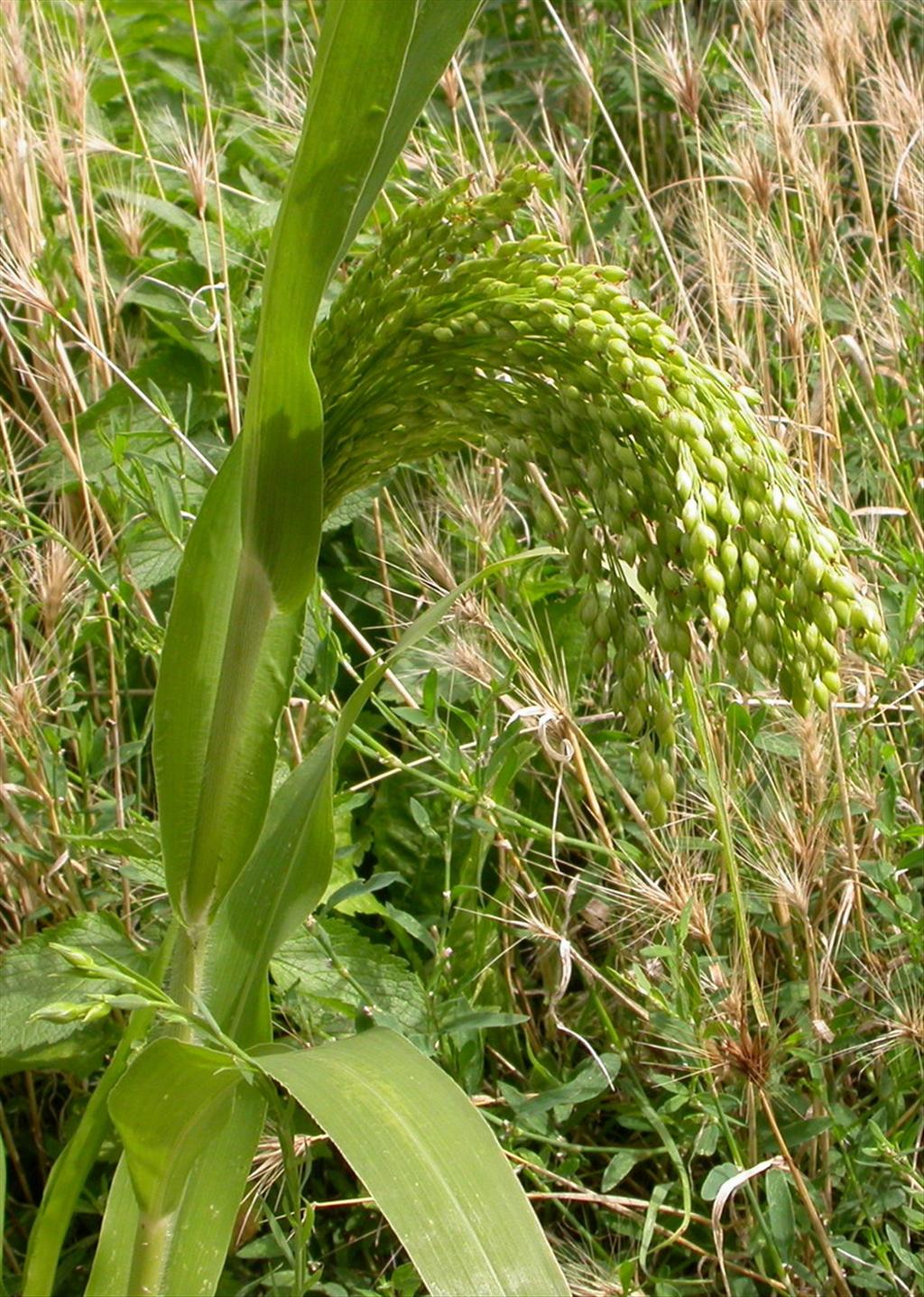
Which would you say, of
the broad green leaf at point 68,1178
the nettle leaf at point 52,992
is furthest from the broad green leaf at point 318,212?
the nettle leaf at point 52,992

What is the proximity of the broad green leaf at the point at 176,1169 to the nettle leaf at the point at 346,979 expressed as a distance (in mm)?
250

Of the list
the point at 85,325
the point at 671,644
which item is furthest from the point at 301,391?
the point at 85,325

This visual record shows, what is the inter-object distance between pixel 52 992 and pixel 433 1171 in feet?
2.41

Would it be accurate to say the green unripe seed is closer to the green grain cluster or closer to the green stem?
the green grain cluster

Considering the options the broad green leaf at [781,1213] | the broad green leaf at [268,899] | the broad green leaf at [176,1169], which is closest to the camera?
the broad green leaf at [176,1169]

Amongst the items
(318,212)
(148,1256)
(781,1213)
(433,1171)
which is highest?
(318,212)

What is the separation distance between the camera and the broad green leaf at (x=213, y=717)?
118cm

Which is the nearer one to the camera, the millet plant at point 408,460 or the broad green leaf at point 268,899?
the millet plant at point 408,460

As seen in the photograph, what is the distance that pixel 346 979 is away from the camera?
61.8 inches

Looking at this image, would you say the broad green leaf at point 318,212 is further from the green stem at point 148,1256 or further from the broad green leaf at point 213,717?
the green stem at point 148,1256

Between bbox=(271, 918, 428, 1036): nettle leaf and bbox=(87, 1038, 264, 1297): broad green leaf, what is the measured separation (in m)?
0.25

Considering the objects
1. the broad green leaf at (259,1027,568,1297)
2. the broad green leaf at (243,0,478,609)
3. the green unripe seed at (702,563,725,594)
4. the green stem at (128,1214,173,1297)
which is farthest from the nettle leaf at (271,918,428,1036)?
the green unripe seed at (702,563,725,594)

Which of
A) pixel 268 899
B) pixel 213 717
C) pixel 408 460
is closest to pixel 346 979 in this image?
pixel 268 899

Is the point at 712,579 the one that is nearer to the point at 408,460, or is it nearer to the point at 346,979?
the point at 408,460
